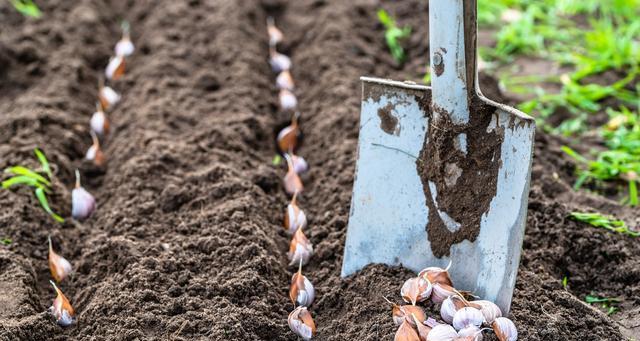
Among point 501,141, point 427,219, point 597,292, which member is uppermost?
point 501,141

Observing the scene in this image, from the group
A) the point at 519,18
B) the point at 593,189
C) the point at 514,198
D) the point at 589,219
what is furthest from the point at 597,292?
the point at 519,18

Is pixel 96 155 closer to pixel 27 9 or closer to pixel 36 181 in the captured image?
pixel 36 181

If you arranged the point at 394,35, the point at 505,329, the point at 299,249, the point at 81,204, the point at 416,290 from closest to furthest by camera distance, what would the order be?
1. the point at 505,329
2. the point at 416,290
3. the point at 299,249
4. the point at 81,204
5. the point at 394,35

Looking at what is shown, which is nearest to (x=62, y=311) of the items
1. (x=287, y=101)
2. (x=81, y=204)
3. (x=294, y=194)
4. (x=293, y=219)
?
(x=81, y=204)

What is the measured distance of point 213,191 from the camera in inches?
115

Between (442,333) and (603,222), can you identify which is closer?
(442,333)

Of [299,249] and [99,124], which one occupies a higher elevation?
[99,124]

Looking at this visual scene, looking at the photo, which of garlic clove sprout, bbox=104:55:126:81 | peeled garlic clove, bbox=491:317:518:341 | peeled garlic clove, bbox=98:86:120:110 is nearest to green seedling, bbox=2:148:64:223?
peeled garlic clove, bbox=98:86:120:110

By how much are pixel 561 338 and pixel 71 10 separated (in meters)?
3.33

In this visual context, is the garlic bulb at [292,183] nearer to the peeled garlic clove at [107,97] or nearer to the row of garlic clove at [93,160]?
the row of garlic clove at [93,160]

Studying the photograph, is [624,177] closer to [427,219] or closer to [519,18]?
[427,219]

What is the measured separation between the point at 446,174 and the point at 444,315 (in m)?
0.41

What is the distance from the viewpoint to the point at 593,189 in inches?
125

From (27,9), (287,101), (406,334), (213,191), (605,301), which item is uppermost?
(27,9)
